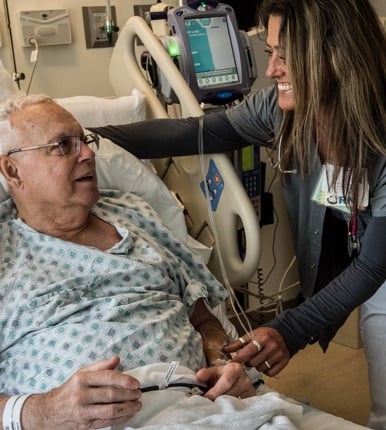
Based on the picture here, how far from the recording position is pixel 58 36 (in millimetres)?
2680

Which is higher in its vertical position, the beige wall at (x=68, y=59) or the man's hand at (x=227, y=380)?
the beige wall at (x=68, y=59)

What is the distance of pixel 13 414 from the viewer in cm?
127

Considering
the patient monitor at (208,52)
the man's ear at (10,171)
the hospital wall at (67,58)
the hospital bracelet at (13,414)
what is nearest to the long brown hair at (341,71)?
the patient monitor at (208,52)

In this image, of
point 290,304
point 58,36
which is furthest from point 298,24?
point 290,304

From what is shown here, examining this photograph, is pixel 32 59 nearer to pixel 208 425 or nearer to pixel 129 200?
pixel 129 200

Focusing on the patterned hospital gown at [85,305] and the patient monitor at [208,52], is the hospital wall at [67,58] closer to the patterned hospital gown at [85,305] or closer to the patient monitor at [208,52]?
the patient monitor at [208,52]

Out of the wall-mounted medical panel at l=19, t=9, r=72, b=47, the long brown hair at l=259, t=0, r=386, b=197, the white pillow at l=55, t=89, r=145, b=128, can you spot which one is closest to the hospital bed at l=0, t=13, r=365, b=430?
the white pillow at l=55, t=89, r=145, b=128

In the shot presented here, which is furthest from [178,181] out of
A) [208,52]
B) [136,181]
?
[208,52]

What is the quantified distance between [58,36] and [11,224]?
128cm

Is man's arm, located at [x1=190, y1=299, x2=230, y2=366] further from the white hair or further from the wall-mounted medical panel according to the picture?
the wall-mounted medical panel

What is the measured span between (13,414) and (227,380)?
1.57 ft

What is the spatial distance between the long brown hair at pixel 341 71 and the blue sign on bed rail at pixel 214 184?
406mm

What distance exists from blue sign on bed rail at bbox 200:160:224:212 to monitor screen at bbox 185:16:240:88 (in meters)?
0.30

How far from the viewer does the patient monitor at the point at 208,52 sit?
208cm
